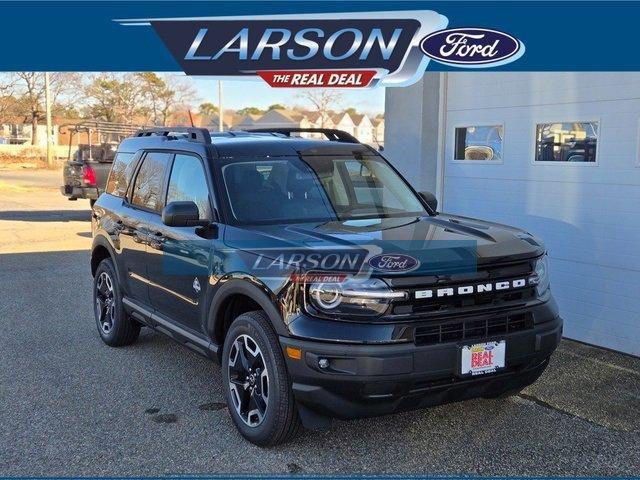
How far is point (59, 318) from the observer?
714 centimetres

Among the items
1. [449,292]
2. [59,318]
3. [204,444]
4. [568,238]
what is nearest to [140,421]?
[204,444]

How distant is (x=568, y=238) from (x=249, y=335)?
383 centimetres

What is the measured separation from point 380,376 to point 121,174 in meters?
3.67

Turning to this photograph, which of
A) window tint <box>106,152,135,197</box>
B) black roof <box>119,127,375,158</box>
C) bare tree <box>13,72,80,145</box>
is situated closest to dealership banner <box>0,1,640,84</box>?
black roof <box>119,127,375,158</box>

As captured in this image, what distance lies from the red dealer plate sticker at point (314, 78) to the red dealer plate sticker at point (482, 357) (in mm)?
6910

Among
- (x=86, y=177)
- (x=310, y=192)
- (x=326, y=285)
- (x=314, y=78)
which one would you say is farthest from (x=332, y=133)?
(x=86, y=177)

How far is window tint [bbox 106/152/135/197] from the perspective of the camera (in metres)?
6.07

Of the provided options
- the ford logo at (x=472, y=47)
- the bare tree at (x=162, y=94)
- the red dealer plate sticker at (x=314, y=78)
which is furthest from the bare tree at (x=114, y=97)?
the ford logo at (x=472, y=47)

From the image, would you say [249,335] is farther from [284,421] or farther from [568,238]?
[568,238]

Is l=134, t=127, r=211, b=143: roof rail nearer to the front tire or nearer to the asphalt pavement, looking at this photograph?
the front tire

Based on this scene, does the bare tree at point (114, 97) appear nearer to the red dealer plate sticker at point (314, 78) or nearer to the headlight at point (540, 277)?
the red dealer plate sticker at point (314, 78)

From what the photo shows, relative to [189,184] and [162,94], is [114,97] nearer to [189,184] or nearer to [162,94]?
[162,94]

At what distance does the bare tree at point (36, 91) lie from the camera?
2082 inches

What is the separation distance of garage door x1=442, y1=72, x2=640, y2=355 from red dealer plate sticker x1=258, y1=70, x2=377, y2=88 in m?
2.96
